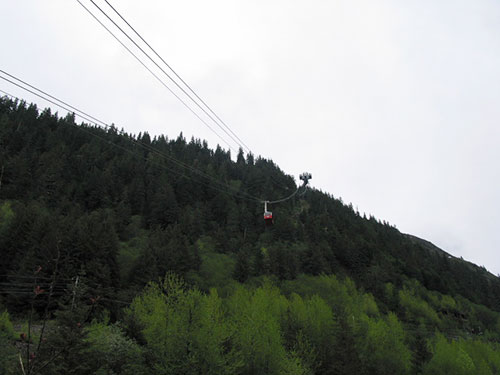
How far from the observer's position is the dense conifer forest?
2716 centimetres

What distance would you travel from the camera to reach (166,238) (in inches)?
2990

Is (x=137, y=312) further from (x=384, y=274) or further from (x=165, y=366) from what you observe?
(x=384, y=274)

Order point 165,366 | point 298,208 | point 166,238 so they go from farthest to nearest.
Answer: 1. point 298,208
2. point 166,238
3. point 165,366

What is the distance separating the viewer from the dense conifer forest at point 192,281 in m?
27.2

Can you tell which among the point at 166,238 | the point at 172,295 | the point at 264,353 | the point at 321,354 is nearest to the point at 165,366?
the point at 172,295

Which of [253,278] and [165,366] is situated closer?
[165,366]

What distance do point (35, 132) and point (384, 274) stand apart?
13651 cm

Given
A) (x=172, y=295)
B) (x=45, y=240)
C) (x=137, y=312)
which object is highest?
(x=45, y=240)

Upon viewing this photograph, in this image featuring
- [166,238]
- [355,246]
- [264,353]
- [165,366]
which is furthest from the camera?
[355,246]

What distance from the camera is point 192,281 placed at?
6600 cm

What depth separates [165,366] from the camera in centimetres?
2575

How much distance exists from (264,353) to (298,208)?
119 meters

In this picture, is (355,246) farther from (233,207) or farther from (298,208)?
(233,207)

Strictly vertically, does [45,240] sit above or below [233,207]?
below
